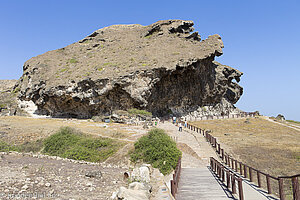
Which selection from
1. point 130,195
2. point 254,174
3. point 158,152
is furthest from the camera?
point 158,152

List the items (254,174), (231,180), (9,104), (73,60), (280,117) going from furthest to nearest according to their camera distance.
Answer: (73,60) → (9,104) → (280,117) → (254,174) → (231,180)

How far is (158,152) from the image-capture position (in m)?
16.3

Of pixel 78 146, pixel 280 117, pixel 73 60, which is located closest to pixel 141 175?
pixel 78 146

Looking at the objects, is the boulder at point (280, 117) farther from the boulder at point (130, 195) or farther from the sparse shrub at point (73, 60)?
the sparse shrub at point (73, 60)

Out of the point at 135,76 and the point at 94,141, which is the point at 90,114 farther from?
the point at 94,141

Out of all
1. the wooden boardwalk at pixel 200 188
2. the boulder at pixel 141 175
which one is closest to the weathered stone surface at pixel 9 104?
the boulder at pixel 141 175

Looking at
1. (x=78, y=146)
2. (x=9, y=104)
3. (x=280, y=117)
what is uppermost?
(x=9, y=104)

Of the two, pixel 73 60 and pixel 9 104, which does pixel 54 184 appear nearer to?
pixel 73 60

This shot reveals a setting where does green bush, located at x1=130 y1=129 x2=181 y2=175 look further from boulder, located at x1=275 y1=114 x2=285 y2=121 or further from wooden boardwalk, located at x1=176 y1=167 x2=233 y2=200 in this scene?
boulder, located at x1=275 y1=114 x2=285 y2=121

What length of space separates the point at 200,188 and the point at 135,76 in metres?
38.7

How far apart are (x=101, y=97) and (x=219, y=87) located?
125 feet

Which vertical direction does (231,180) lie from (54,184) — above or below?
above

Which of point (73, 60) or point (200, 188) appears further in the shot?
point (73, 60)

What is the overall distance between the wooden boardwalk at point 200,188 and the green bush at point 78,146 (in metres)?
9.72
